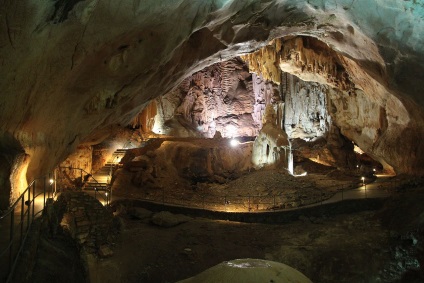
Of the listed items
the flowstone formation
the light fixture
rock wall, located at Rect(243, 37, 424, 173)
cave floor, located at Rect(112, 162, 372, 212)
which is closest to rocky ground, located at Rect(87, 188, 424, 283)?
cave floor, located at Rect(112, 162, 372, 212)

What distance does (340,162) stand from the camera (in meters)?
30.6

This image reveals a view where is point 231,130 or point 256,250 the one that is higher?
point 231,130

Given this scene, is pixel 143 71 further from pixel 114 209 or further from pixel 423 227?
pixel 423 227

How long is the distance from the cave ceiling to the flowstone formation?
0.04m

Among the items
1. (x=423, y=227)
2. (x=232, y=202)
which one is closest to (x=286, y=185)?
(x=232, y=202)

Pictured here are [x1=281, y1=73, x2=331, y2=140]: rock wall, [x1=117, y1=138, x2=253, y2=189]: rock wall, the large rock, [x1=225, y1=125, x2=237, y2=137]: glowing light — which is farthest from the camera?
[x1=225, y1=125, x2=237, y2=137]: glowing light

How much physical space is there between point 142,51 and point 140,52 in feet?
0.24

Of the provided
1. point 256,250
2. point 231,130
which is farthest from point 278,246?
point 231,130

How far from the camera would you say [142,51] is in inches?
487

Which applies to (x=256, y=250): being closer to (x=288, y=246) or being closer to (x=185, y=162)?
(x=288, y=246)

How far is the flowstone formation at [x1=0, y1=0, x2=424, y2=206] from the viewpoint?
8.39m

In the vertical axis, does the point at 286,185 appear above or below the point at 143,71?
below

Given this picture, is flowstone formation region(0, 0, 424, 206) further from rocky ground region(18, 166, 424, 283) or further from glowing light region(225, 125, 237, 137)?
glowing light region(225, 125, 237, 137)

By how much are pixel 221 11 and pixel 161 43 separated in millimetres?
2187
